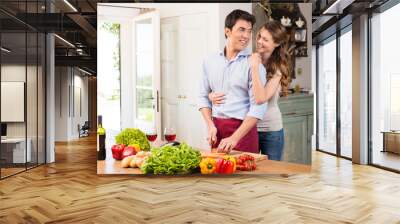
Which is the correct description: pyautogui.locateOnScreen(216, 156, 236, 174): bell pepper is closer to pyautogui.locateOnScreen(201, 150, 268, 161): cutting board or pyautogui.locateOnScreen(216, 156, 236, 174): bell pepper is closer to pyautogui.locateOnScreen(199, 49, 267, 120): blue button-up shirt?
pyautogui.locateOnScreen(201, 150, 268, 161): cutting board

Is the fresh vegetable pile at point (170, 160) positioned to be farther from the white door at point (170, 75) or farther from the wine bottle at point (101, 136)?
the wine bottle at point (101, 136)

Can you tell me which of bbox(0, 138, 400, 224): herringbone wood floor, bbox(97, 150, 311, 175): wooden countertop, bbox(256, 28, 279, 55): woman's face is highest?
bbox(256, 28, 279, 55): woman's face

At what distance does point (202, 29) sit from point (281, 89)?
1.35 metres

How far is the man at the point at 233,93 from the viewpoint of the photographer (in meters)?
5.62

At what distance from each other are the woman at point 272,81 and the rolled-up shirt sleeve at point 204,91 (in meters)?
0.08

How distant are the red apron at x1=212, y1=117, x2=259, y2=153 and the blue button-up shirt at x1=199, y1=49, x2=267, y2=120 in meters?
0.07

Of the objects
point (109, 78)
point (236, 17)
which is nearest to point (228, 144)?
point (236, 17)

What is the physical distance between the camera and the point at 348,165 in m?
7.29

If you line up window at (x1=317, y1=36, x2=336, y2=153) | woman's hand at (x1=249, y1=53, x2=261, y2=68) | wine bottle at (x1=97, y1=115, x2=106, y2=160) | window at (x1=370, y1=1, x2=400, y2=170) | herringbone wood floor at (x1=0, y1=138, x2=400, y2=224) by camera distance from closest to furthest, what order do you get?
herringbone wood floor at (x1=0, y1=138, x2=400, y2=224) < woman's hand at (x1=249, y1=53, x2=261, y2=68) < wine bottle at (x1=97, y1=115, x2=106, y2=160) < window at (x1=370, y1=1, x2=400, y2=170) < window at (x1=317, y1=36, x2=336, y2=153)

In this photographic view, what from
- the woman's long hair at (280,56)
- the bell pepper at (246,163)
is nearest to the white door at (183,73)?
the bell pepper at (246,163)

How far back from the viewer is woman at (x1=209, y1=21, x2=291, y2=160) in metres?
5.70

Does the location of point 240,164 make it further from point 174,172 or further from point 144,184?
point 144,184

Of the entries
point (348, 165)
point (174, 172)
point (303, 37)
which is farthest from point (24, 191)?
point (348, 165)

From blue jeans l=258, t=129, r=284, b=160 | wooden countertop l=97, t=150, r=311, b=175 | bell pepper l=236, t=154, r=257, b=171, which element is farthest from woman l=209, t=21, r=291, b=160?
bell pepper l=236, t=154, r=257, b=171
